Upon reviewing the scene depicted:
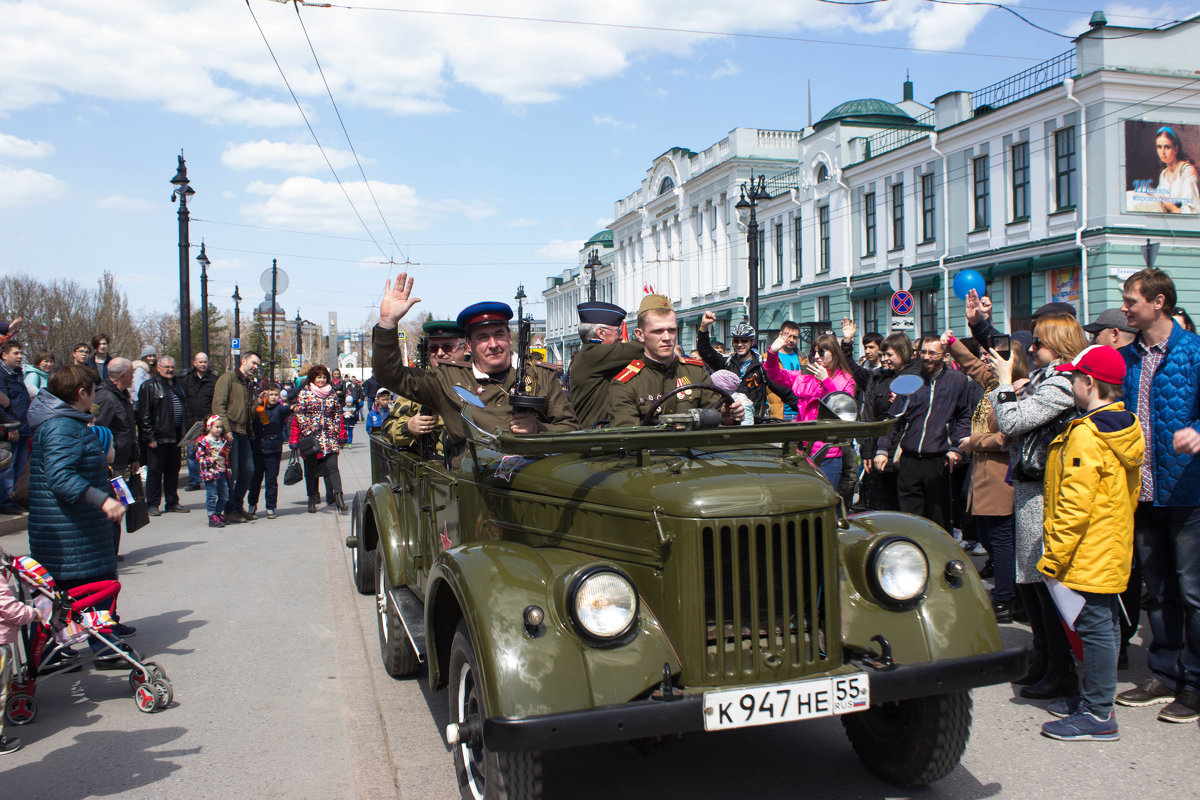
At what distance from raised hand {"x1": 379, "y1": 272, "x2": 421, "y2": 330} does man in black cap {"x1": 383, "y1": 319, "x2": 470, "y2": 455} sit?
2.80 feet

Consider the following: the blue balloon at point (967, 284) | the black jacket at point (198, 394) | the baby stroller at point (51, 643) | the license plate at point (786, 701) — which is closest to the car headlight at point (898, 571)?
the license plate at point (786, 701)

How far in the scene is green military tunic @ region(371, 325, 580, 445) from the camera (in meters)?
4.78

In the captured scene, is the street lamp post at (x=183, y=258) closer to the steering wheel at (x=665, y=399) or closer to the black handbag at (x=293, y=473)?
the black handbag at (x=293, y=473)

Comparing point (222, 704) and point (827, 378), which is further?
point (827, 378)

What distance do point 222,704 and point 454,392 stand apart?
2.20m

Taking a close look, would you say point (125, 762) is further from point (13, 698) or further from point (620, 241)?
point (620, 241)

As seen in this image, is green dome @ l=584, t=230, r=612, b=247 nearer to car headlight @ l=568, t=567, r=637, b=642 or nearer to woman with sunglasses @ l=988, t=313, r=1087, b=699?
woman with sunglasses @ l=988, t=313, r=1087, b=699

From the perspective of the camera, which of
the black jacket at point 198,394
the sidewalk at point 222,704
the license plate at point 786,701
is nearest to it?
the license plate at point 786,701

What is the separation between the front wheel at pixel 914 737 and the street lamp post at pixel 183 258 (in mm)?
15113

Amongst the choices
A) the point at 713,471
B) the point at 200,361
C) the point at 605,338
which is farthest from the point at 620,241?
the point at 713,471

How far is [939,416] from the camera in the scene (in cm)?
700

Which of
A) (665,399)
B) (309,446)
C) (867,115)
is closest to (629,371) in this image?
(665,399)

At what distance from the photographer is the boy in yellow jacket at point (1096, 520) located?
13.7ft

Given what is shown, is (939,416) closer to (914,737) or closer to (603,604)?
(914,737)
